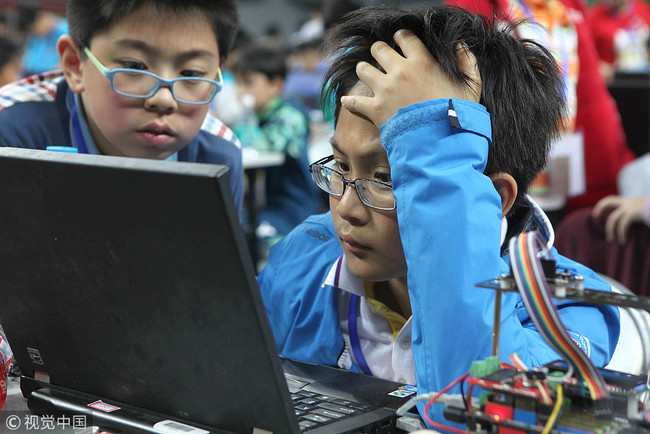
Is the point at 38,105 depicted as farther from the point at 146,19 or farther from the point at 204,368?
the point at 204,368

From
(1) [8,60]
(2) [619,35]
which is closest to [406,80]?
(1) [8,60]

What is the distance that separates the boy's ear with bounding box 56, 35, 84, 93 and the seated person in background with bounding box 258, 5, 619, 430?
1.86 ft

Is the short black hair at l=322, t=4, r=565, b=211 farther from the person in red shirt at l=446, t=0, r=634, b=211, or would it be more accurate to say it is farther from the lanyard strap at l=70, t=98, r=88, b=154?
the person in red shirt at l=446, t=0, r=634, b=211

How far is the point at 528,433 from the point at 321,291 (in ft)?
→ 2.01

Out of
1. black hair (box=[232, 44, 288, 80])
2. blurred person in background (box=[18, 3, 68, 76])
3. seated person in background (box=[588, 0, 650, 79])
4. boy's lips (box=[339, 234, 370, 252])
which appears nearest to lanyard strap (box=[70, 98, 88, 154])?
boy's lips (box=[339, 234, 370, 252])

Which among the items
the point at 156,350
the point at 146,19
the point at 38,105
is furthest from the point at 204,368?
the point at 38,105

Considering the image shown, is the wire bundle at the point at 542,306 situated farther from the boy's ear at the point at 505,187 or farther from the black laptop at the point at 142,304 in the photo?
the boy's ear at the point at 505,187

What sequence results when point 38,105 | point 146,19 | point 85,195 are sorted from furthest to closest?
point 38,105 < point 146,19 < point 85,195

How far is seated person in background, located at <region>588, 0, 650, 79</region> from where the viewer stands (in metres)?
6.97

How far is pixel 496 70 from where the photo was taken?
3.35 feet

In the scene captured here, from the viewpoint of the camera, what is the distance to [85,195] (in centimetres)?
72

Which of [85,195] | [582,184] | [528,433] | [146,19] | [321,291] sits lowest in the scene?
[528,433]

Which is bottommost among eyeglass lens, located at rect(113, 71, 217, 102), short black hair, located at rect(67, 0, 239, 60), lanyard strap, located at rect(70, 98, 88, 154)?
lanyard strap, located at rect(70, 98, 88, 154)

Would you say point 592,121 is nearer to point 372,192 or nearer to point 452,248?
point 372,192
